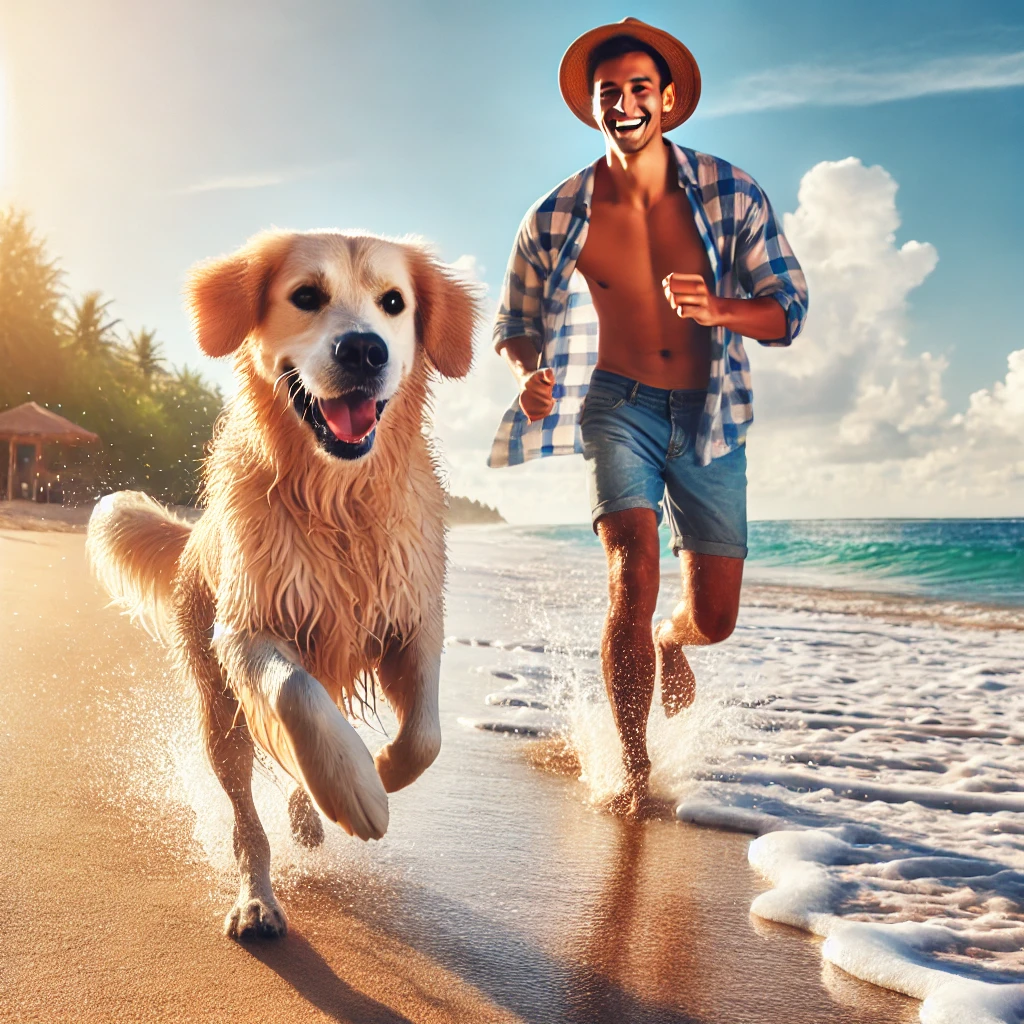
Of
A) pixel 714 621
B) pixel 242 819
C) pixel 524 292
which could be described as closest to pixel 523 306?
pixel 524 292

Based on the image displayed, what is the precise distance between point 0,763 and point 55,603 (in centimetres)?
387

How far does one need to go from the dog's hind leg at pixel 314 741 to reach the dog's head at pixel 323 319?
0.64m

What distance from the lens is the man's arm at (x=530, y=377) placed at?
3.75 meters

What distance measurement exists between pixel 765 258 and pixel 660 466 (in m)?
0.94

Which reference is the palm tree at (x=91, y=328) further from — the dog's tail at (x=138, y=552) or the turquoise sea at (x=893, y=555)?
the dog's tail at (x=138, y=552)

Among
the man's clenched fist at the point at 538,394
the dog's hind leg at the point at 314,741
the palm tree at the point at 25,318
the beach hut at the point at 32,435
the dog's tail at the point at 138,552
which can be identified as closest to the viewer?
the dog's hind leg at the point at 314,741

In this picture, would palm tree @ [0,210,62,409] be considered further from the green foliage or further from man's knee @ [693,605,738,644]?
man's knee @ [693,605,738,644]

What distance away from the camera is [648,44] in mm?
4250

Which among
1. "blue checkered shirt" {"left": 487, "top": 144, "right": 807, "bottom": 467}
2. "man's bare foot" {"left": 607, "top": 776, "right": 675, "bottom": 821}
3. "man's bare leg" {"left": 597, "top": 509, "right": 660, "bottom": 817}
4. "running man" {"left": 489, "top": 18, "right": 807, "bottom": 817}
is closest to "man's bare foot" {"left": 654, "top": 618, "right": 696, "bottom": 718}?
"running man" {"left": 489, "top": 18, "right": 807, "bottom": 817}

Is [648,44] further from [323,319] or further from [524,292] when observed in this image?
[323,319]

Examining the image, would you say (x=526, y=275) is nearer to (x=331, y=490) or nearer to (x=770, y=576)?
(x=331, y=490)

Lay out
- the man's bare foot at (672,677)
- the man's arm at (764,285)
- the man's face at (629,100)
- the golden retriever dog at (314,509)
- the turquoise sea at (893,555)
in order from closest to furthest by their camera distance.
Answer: the golden retriever dog at (314,509) → the man's arm at (764,285) → the man's face at (629,100) → the man's bare foot at (672,677) → the turquoise sea at (893,555)

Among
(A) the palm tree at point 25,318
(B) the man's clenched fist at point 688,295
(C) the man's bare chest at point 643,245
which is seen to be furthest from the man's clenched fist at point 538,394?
(A) the palm tree at point 25,318

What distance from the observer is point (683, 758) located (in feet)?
15.3
